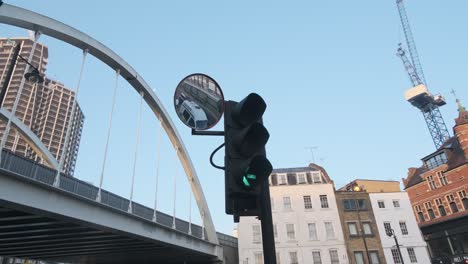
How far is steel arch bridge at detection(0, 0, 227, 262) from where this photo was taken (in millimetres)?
23719

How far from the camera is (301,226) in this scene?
151 ft

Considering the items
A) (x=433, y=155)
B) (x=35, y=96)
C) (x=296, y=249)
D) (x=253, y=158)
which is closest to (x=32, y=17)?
(x=253, y=158)

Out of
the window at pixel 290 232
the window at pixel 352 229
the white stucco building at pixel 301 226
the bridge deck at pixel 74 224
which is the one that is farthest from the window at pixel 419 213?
the bridge deck at pixel 74 224

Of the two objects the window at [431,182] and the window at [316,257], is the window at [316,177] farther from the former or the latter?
the window at [431,182]

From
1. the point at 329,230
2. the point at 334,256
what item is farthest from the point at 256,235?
the point at 334,256

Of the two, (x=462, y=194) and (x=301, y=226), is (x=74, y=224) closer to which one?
(x=301, y=226)

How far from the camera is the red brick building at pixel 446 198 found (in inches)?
1879

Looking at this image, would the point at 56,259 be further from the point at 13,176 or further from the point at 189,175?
the point at 13,176

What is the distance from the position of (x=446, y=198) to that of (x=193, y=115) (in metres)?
57.8

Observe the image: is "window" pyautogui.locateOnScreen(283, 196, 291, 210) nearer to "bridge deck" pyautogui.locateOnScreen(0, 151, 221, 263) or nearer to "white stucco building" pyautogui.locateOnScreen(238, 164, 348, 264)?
"white stucco building" pyautogui.locateOnScreen(238, 164, 348, 264)

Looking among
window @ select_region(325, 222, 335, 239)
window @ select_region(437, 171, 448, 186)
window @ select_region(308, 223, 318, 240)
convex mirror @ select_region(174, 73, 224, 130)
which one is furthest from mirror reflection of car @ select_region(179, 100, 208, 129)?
window @ select_region(437, 171, 448, 186)

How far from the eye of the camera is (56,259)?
4547 cm

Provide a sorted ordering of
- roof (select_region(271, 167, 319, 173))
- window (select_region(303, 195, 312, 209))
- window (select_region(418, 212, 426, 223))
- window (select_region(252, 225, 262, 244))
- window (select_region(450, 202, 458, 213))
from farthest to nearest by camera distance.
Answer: window (select_region(418, 212, 426, 223))
roof (select_region(271, 167, 319, 173))
window (select_region(450, 202, 458, 213))
window (select_region(303, 195, 312, 209))
window (select_region(252, 225, 262, 244))

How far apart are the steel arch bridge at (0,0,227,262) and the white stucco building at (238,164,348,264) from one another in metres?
5.94
